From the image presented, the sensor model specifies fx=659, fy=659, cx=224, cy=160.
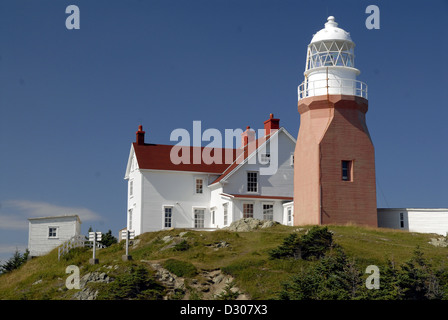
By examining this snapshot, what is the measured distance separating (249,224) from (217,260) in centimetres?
871

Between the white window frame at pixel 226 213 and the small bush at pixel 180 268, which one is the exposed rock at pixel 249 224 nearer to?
the white window frame at pixel 226 213

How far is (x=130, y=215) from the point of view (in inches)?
1852

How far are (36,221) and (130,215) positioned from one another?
21.2ft

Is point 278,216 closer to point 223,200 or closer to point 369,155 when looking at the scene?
point 223,200

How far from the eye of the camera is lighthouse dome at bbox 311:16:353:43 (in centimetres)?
3809

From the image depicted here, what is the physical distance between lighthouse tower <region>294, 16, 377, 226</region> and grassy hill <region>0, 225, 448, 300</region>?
5.19 feet

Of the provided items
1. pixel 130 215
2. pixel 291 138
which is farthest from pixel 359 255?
pixel 130 215

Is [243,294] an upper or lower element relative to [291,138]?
lower

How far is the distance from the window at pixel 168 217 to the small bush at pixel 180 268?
14406 mm

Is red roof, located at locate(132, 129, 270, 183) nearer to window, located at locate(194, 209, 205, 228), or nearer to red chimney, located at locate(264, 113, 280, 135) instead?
red chimney, located at locate(264, 113, 280, 135)

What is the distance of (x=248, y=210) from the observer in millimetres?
43188

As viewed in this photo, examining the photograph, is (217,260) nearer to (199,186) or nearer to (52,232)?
(199,186)

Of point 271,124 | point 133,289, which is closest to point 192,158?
point 271,124
